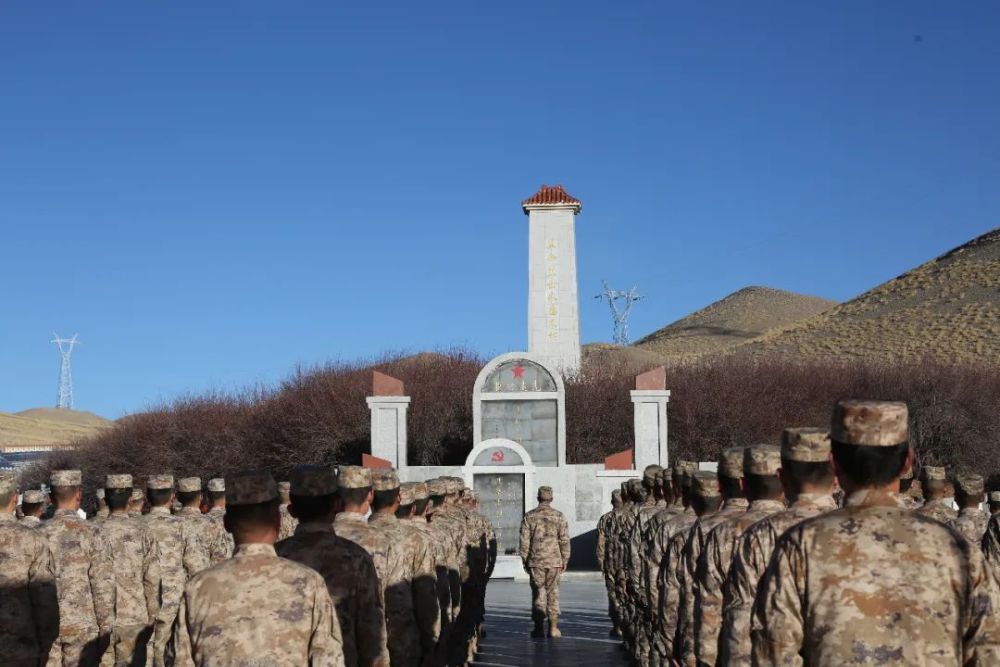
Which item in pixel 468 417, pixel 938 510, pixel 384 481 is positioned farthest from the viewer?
pixel 468 417

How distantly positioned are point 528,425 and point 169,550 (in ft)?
73.5

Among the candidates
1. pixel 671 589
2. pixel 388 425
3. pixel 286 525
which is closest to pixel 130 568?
pixel 286 525

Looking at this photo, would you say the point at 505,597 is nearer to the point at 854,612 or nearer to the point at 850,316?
the point at 854,612

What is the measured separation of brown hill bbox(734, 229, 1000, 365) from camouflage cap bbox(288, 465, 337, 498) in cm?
6672

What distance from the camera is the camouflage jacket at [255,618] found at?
17.4 ft

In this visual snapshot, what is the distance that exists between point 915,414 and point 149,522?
41107 mm

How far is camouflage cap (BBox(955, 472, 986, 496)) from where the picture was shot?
12.1m

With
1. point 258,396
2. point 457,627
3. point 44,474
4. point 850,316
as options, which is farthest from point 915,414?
point 850,316

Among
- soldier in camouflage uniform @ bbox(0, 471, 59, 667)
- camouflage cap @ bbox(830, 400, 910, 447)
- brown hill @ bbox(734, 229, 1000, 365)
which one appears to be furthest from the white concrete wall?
camouflage cap @ bbox(830, 400, 910, 447)

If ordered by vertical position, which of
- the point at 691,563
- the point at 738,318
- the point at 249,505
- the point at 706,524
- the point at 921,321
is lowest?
the point at 691,563

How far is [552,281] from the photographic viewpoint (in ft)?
140

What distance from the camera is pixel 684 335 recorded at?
457ft

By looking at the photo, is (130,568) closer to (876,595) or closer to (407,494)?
(407,494)

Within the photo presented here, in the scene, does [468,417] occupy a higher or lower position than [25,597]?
higher
